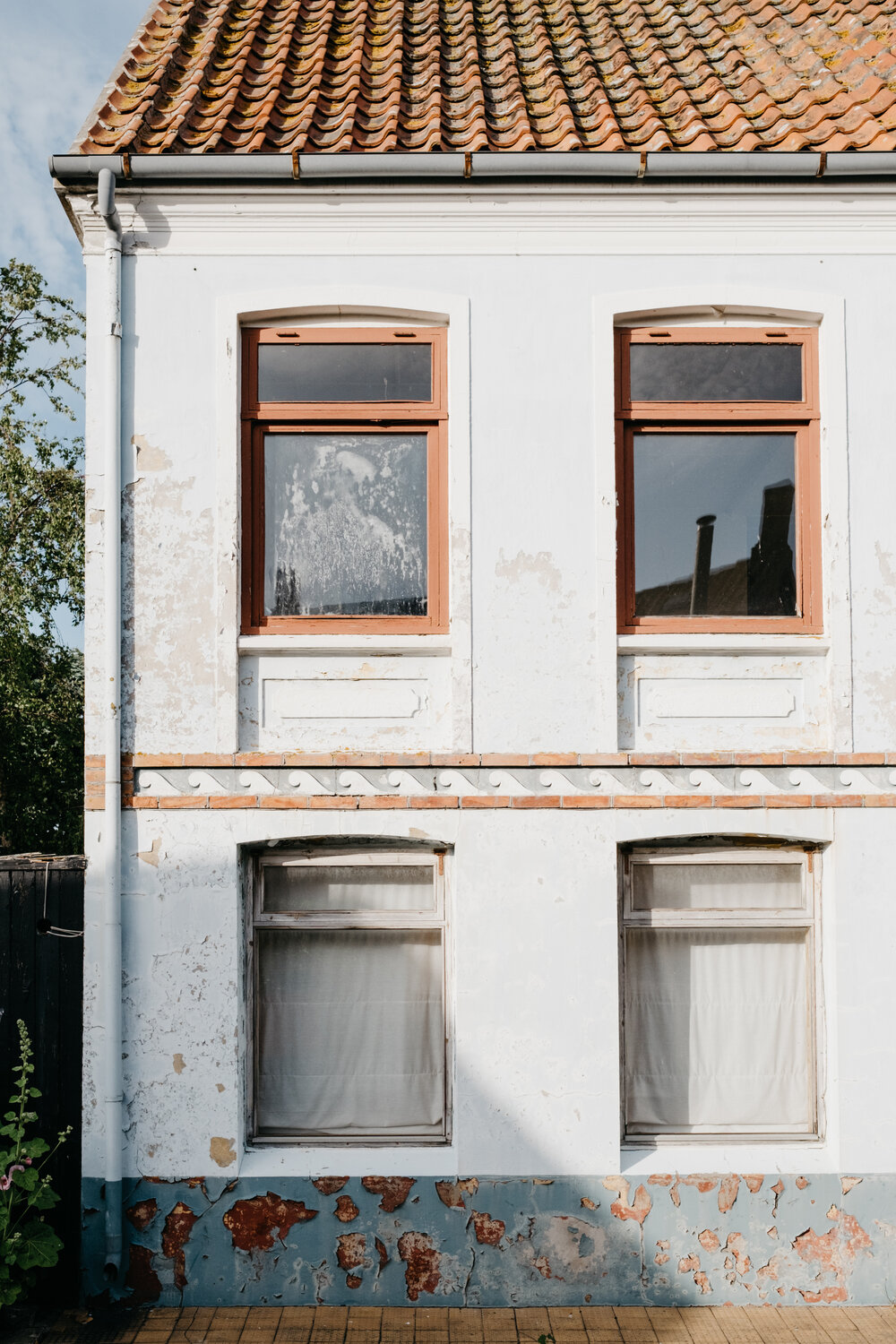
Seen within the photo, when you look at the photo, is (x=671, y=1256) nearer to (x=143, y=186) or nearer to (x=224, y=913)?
(x=224, y=913)

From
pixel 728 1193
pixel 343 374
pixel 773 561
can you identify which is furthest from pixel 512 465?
pixel 728 1193

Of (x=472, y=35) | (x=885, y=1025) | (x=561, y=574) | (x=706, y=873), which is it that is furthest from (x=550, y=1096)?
(x=472, y=35)

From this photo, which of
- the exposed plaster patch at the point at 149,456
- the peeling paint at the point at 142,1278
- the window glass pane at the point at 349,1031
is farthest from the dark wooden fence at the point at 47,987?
the exposed plaster patch at the point at 149,456

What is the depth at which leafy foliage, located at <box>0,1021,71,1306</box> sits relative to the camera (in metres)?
5.11

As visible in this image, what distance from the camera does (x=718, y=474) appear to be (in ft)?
19.9

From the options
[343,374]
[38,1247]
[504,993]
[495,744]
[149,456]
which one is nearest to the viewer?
[38,1247]

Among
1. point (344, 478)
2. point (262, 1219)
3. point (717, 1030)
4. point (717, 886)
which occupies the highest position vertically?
point (344, 478)

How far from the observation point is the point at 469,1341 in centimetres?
511

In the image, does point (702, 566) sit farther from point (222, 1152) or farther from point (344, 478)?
point (222, 1152)

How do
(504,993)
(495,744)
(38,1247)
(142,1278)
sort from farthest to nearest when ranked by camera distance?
1. (495,744)
2. (504,993)
3. (142,1278)
4. (38,1247)

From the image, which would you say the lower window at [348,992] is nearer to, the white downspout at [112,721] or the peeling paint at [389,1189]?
the peeling paint at [389,1189]

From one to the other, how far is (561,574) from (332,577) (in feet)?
4.60

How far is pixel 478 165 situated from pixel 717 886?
448 centimetres

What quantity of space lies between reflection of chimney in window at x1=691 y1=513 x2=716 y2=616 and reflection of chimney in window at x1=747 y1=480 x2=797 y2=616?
10.2 inches
